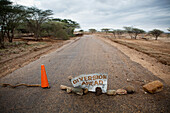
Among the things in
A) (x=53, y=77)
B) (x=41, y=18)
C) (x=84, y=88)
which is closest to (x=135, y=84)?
(x=84, y=88)

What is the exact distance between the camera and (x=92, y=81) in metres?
2.49

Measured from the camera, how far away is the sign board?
2455 millimetres

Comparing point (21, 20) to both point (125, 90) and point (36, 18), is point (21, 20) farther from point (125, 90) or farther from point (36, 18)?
point (125, 90)

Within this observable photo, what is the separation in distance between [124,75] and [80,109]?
2.18 metres

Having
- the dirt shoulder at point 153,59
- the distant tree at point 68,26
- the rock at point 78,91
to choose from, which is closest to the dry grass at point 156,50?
the dirt shoulder at point 153,59

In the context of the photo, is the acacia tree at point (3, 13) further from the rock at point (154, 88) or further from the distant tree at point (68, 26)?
the distant tree at point (68, 26)

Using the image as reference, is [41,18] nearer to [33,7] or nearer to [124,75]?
[33,7]

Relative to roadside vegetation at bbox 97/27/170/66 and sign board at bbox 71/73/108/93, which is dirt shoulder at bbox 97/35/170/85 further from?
sign board at bbox 71/73/108/93

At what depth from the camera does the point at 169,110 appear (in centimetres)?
182

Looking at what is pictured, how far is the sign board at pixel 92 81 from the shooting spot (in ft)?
8.05

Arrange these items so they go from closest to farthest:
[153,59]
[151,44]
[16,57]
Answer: [153,59]
[16,57]
[151,44]

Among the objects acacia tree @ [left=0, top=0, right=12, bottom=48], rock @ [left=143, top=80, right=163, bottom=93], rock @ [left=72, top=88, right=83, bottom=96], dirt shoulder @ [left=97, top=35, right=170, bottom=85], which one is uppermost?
acacia tree @ [left=0, top=0, right=12, bottom=48]

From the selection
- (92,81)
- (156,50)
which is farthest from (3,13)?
(156,50)

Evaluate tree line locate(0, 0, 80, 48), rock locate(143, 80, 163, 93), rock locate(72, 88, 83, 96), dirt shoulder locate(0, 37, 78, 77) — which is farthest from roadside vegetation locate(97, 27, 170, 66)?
tree line locate(0, 0, 80, 48)
